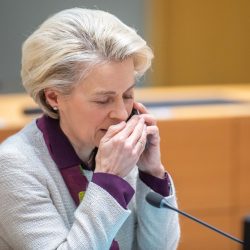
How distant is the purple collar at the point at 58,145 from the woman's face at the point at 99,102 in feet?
0.11

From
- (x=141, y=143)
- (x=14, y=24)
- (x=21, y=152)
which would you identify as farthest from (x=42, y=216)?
(x=14, y=24)

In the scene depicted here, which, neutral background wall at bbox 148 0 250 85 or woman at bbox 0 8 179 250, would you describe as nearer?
woman at bbox 0 8 179 250

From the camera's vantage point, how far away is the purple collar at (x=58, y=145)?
132cm

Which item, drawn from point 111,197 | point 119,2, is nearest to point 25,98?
point 111,197

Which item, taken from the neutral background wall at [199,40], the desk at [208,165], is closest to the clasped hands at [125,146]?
the desk at [208,165]

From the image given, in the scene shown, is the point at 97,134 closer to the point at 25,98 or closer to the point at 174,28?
the point at 25,98

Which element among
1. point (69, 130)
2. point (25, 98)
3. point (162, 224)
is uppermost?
point (69, 130)

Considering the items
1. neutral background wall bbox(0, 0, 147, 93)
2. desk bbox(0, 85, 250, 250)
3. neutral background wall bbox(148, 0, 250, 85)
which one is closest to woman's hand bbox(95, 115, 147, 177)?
desk bbox(0, 85, 250, 250)

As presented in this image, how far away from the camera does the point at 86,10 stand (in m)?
1.31

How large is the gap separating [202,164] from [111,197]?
1.33 metres

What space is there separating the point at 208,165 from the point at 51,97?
1.30 meters

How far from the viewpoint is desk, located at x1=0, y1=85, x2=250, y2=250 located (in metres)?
2.40

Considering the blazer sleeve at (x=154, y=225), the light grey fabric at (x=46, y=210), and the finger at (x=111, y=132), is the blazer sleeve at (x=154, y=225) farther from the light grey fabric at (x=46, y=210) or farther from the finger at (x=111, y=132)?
the finger at (x=111, y=132)

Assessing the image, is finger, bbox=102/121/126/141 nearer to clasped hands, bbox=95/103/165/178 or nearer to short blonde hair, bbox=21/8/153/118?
clasped hands, bbox=95/103/165/178
